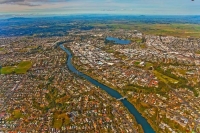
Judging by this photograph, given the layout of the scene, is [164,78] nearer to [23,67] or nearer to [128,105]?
[128,105]

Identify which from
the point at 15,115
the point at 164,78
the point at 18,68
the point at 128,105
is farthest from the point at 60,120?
the point at 18,68

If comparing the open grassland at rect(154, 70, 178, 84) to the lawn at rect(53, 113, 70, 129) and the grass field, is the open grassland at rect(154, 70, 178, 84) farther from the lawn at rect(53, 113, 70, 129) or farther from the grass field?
the lawn at rect(53, 113, 70, 129)

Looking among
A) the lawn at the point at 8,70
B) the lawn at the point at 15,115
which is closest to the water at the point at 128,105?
the lawn at the point at 8,70

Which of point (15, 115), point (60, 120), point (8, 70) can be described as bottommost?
point (15, 115)

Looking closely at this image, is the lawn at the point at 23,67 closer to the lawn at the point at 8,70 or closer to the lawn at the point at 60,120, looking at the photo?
the lawn at the point at 8,70

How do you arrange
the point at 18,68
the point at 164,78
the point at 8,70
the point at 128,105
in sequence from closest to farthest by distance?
the point at 128,105 → the point at 164,78 → the point at 8,70 → the point at 18,68

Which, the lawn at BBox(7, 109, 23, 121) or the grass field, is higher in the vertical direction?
the grass field

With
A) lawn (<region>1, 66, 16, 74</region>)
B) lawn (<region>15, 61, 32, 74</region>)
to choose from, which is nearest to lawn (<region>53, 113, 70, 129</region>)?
lawn (<region>15, 61, 32, 74</region>)

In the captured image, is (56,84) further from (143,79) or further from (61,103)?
(143,79)

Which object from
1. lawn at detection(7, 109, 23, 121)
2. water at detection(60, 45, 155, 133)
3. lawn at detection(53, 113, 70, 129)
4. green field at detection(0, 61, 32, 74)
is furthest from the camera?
green field at detection(0, 61, 32, 74)
